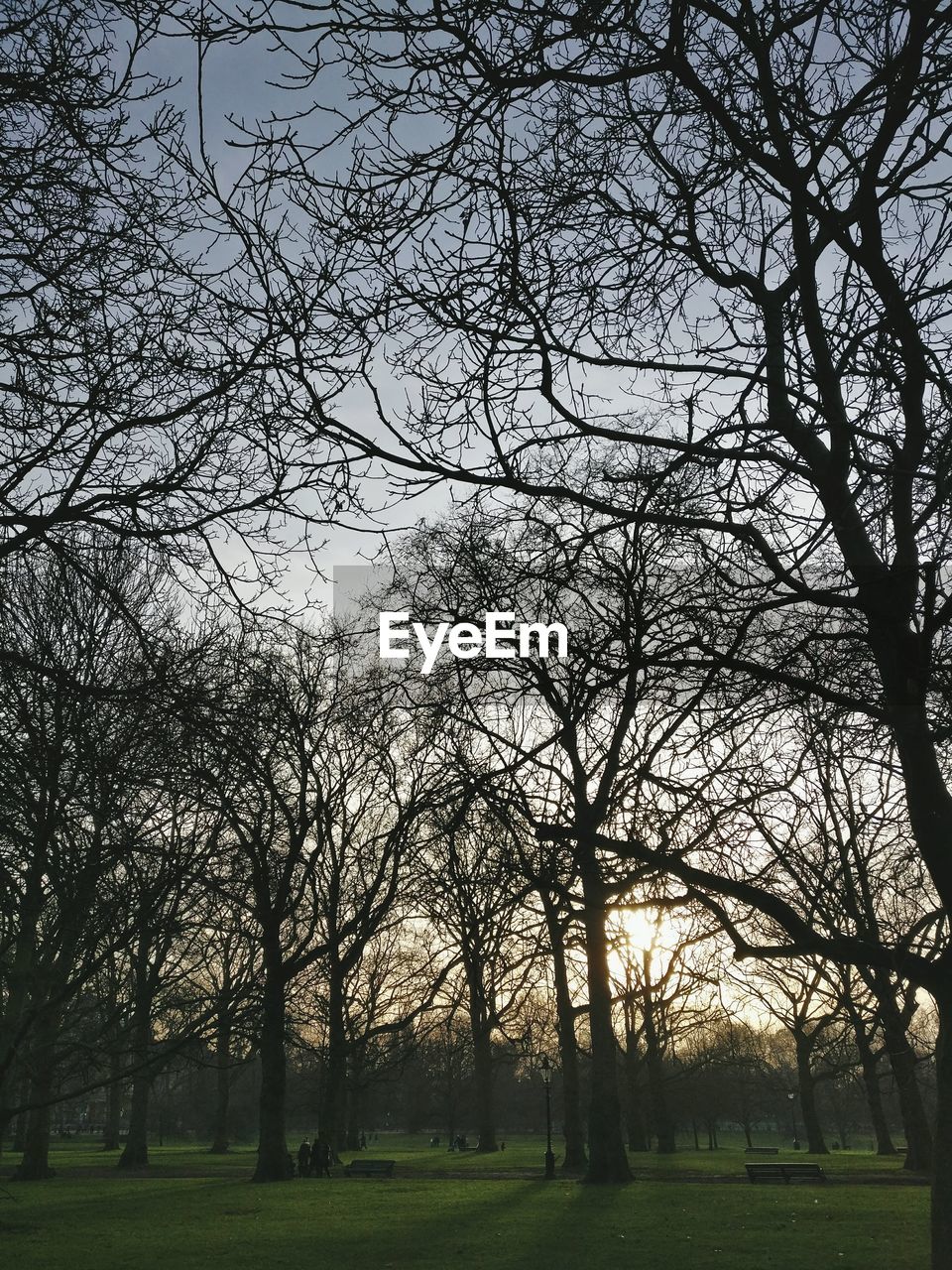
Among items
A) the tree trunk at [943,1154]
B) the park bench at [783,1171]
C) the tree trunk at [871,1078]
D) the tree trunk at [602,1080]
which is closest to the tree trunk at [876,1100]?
the tree trunk at [871,1078]

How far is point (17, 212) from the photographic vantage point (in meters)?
4.95

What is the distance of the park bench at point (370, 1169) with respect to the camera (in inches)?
1073

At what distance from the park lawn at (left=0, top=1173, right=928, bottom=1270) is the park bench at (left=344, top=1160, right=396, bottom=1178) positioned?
5.72 m

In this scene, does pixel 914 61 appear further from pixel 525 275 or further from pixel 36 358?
pixel 36 358

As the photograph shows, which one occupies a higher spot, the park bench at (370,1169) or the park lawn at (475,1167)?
the park bench at (370,1169)

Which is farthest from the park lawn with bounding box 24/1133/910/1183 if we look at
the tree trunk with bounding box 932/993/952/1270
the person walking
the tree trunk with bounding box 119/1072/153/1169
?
the tree trunk with bounding box 932/993/952/1270

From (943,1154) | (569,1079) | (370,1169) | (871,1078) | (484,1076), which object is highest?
(943,1154)

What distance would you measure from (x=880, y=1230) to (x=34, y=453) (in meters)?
14.1

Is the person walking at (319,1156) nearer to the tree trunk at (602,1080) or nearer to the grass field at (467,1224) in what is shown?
the grass field at (467,1224)

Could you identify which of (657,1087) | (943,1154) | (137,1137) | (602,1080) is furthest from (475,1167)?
(943,1154)

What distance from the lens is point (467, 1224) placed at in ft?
50.0

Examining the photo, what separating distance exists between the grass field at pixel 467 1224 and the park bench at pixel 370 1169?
3222 mm

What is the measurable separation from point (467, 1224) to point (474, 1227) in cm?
43

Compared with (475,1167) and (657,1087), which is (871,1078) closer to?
(657,1087)
